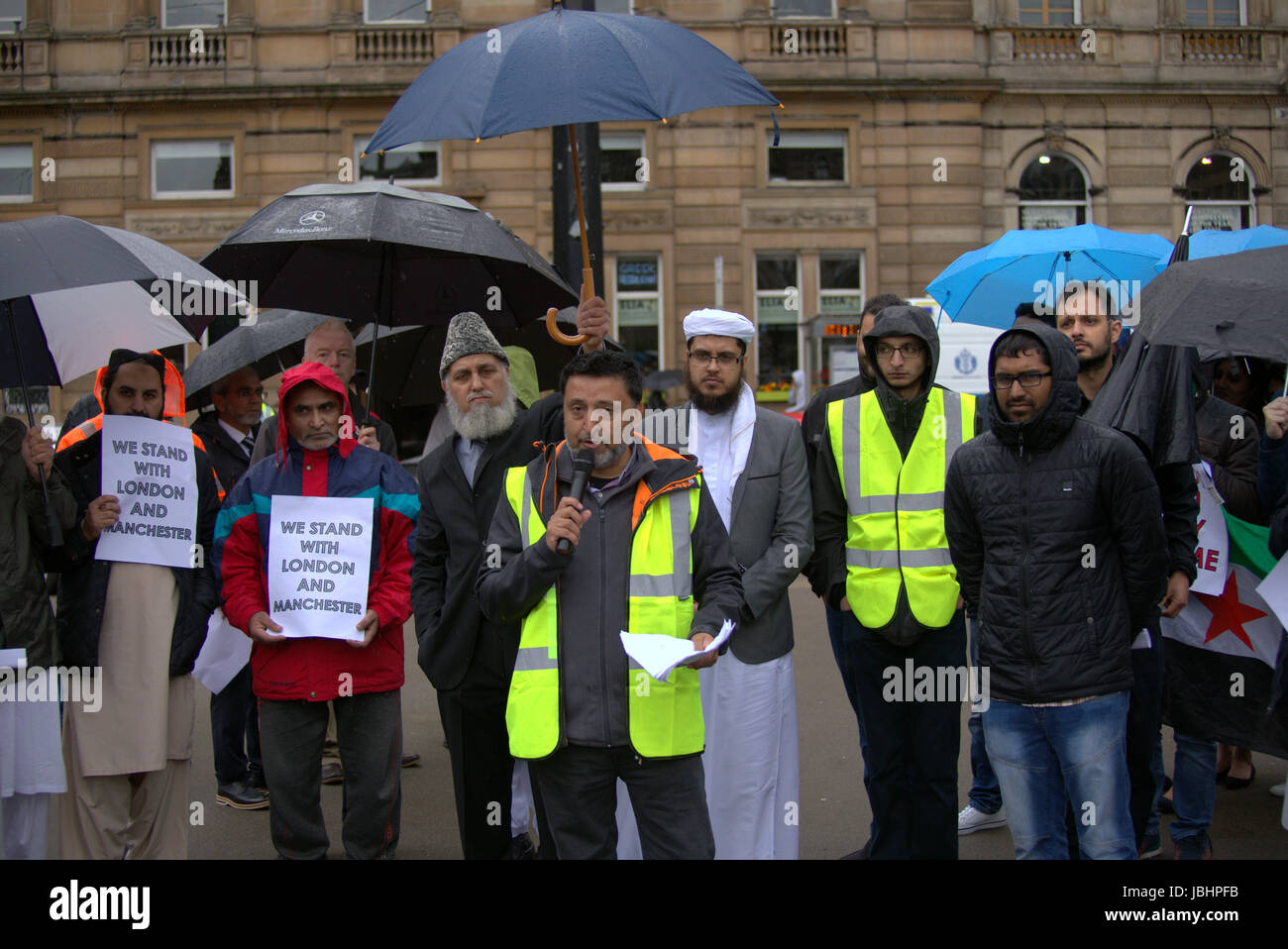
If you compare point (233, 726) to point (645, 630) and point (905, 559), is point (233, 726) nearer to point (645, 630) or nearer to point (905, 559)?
point (645, 630)

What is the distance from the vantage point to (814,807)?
5938mm

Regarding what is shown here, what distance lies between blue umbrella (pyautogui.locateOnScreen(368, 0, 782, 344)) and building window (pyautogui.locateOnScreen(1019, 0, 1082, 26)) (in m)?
22.1

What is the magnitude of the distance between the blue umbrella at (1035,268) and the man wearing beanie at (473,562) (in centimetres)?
344

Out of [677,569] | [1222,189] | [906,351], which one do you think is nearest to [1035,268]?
[906,351]

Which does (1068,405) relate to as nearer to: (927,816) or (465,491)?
(927,816)

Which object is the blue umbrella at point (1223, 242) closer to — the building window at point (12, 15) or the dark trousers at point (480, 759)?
the dark trousers at point (480, 759)

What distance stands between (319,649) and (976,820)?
124 inches

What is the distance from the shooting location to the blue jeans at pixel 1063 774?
3922 millimetres

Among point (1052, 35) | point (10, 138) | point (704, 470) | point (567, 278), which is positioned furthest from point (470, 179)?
point (704, 470)

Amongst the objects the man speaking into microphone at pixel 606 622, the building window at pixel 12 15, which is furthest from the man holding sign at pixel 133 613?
the building window at pixel 12 15

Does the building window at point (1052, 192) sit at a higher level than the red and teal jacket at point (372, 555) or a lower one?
higher

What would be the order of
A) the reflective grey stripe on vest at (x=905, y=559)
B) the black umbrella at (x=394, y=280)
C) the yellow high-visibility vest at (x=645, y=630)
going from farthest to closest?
the black umbrella at (x=394, y=280)
the reflective grey stripe on vest at (x=905, y=559)
the yellow high-visibility vest at (x=645, y=630)

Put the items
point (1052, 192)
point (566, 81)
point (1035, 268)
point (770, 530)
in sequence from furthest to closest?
A: point (1052, 192)
point (1035, 268)
point (770, 530)
point (566, 81)

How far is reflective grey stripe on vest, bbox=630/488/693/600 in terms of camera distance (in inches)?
145
